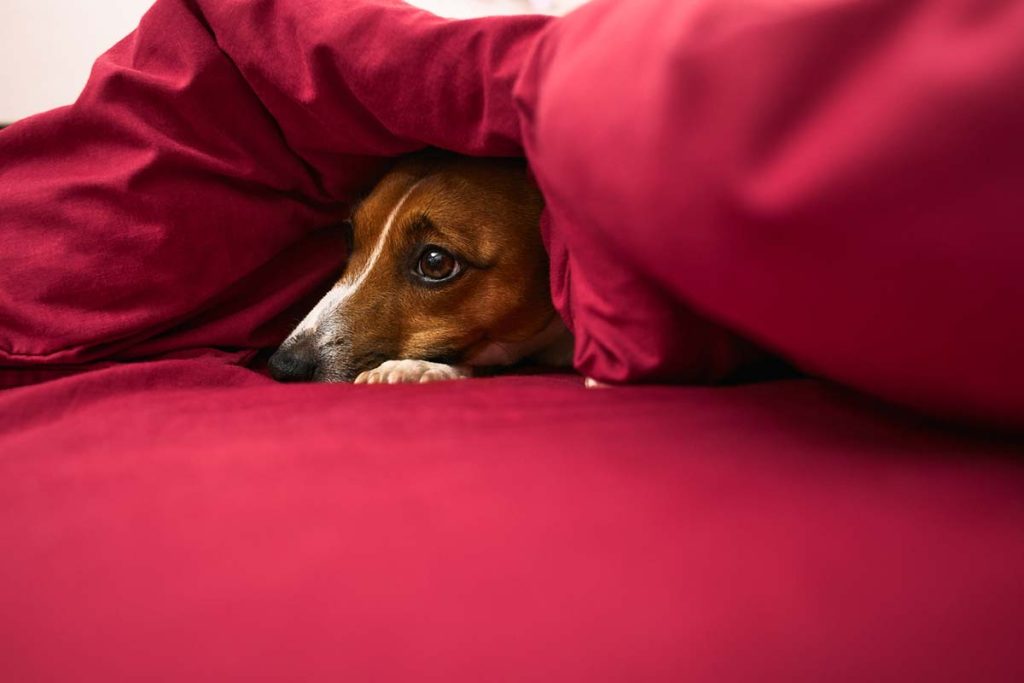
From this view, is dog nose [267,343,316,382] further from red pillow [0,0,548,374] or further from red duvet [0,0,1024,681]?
red duvet [0,0,1024,681]

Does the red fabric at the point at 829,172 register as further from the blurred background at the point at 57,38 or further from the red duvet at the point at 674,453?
the blurred background at the point at 57,38

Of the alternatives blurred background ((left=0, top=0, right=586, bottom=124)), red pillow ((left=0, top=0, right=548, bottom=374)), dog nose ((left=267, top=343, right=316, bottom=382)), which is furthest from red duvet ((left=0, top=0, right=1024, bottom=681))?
blurred background ((left=0, top=0, right=586, bottom=124))

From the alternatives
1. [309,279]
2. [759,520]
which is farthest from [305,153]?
[759,520]

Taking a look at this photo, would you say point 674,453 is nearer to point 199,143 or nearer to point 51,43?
point 199,143

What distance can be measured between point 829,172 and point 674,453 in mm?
233

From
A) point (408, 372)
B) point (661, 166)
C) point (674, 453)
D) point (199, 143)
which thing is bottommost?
point (408, 372)

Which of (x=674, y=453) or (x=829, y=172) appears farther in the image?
(x=674, y=453)

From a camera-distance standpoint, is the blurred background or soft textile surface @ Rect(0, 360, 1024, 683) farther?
the blurred background

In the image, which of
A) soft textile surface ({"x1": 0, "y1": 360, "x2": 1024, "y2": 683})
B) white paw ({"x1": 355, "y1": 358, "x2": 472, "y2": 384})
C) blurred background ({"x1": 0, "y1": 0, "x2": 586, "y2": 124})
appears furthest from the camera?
blurred background ({"x1": 0, "y1": 0, "x2": 586, "y2": 124})

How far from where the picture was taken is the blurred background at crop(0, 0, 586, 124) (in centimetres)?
198

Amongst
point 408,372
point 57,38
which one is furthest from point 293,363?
point 57,38

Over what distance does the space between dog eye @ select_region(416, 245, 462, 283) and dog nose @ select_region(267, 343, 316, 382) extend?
235mm

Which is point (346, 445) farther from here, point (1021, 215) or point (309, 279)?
point (309, 279)

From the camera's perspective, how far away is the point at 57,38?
2.03m
